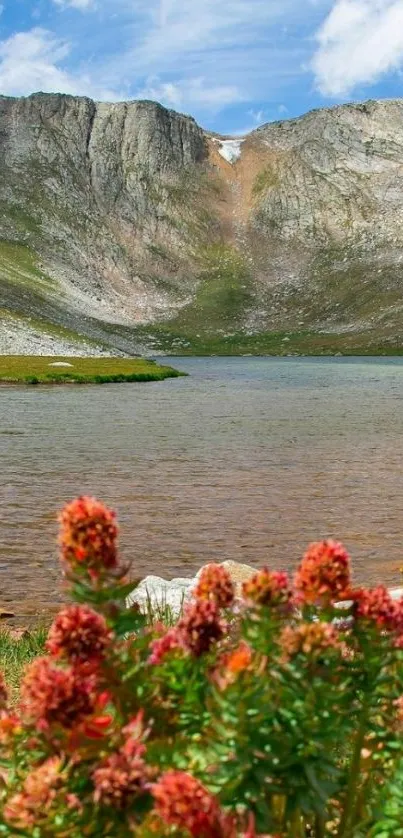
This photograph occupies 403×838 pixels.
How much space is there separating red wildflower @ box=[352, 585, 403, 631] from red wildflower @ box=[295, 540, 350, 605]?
0.47 feet

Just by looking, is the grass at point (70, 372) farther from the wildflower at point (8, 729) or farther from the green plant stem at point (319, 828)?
the green plant stem at point (319, 828)

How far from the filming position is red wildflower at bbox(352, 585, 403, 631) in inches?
120

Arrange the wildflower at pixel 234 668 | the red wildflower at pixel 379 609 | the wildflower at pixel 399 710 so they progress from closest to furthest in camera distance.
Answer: the wildflower at pixel 234 668, the red wildflower at pixel 379 609, the wildflower at pixel 399 710

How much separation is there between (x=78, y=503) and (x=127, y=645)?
2.08 ft

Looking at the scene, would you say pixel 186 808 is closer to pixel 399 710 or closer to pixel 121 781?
pixel 121 781

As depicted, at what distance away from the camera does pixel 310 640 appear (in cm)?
256

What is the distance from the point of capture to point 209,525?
22.3 meters

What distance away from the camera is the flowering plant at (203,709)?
2.36 metres

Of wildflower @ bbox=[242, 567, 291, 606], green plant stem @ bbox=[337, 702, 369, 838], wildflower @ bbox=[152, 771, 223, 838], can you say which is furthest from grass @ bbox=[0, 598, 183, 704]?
wildflower @ bbox=[152, 771, 223, 838]

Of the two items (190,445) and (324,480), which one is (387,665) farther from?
(190,445)

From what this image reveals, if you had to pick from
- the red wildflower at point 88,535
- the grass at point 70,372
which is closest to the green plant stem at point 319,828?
the red wildflower at point 88,535

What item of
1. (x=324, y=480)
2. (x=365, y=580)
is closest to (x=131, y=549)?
(x=365, y=580)

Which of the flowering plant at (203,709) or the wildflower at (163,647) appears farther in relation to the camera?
the wildflower at (163,647)

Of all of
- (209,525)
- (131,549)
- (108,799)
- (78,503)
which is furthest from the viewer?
(209,525)
